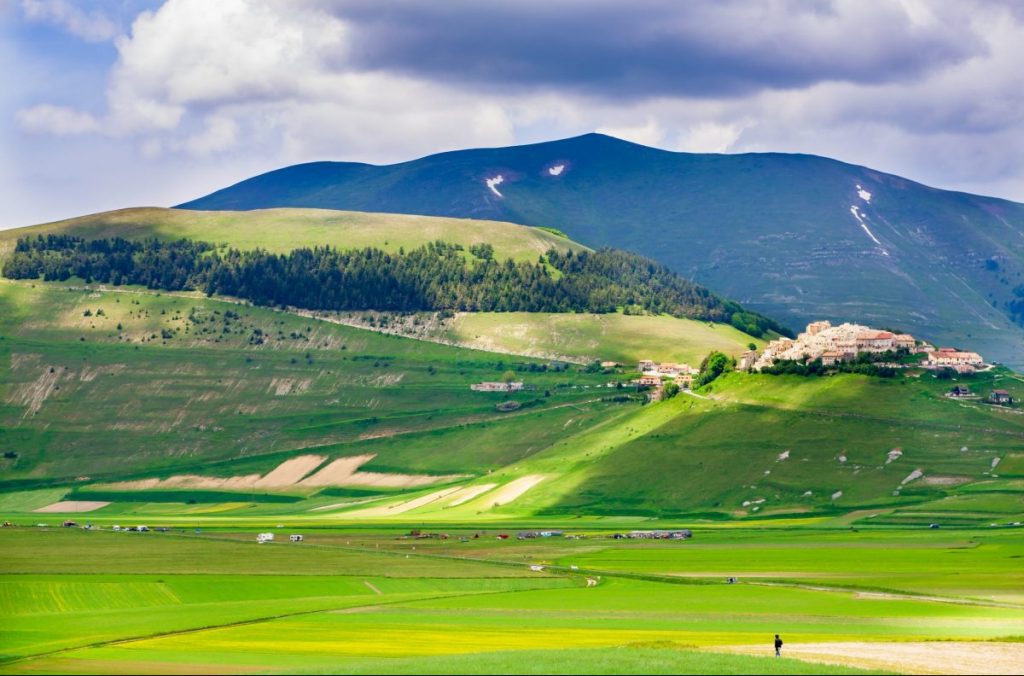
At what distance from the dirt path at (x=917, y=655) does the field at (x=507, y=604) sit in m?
0.44

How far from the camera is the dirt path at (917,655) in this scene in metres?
89.2

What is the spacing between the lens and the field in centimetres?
9506

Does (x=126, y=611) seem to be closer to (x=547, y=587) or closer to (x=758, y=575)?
(x=547, y=587)

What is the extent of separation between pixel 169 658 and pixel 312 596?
4524 centimetres

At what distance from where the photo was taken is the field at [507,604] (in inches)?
3743

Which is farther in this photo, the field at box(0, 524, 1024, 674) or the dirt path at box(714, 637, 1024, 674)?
the field at box(0, 524, 1024, 674)

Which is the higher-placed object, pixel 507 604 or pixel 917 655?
pixel 917 655

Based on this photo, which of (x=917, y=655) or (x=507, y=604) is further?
(x=507, y=604)

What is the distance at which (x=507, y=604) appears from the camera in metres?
132

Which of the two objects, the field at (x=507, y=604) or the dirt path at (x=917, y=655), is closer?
the dirt path at (x=917, y=655)

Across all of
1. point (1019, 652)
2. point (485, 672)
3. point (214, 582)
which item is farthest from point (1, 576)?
point (1019, 652)

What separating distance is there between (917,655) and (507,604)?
4433 cm

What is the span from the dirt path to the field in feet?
1.44

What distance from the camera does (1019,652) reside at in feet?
316
